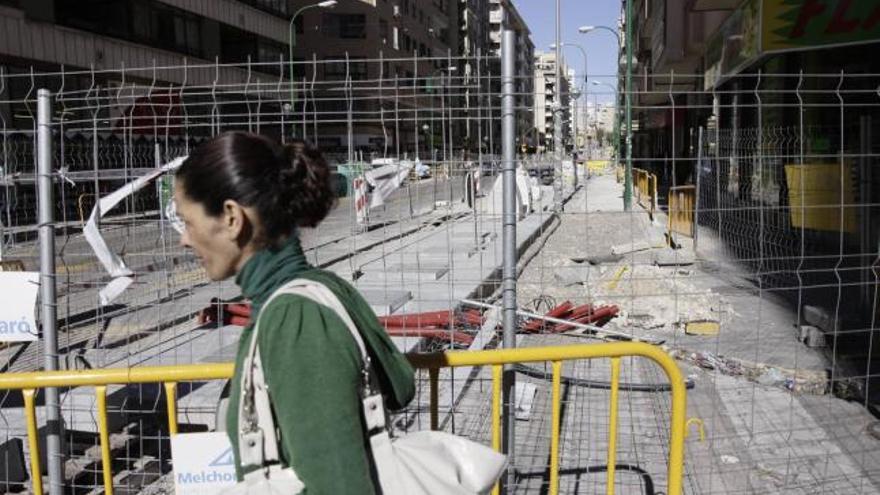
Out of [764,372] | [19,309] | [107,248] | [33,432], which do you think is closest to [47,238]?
[19,309]

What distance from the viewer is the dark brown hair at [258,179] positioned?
181 cm

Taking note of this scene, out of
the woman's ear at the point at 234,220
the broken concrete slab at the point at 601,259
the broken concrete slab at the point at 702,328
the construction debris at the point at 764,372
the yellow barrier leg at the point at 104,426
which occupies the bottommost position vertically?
the construction debris at the point at 764,372

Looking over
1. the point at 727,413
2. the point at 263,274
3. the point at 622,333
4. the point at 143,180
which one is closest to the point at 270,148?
the point at 263,274

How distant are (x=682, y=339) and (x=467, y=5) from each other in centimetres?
10496

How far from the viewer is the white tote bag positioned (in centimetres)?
170

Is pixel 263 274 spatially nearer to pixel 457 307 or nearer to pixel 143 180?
pixel 143 180

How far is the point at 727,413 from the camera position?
19.9 ft

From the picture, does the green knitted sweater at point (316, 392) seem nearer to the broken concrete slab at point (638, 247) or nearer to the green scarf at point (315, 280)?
the green scarf at point (315, 280)

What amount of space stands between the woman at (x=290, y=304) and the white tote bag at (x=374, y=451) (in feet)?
0.10

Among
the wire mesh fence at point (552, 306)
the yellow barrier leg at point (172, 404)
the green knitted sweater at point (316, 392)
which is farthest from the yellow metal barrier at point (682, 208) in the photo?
the green knitted sweater at point (316, 392)

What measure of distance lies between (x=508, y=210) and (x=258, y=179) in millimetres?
2159

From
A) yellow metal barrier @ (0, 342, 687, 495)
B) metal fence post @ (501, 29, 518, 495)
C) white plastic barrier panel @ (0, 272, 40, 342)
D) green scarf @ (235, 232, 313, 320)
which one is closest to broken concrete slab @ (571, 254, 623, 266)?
metal fence post @ (501, 29, 518, 495)

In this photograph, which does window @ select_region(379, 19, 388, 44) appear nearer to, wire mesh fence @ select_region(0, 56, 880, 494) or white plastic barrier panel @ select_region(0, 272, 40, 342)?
wire mesh fence @ select_region(0, 56, 880, 494)

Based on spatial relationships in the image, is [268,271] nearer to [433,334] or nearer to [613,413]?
[613,413]
